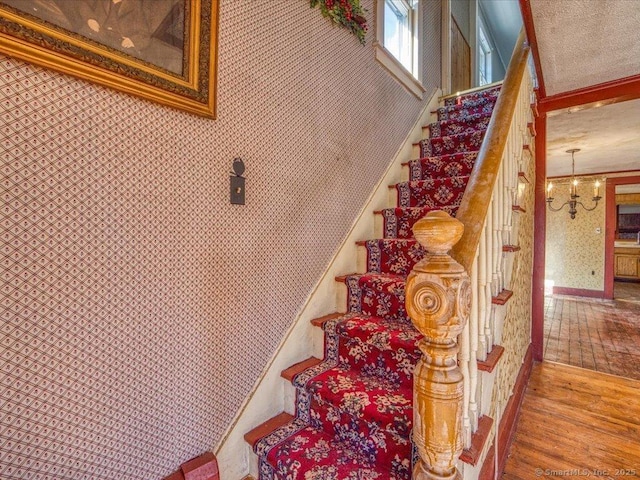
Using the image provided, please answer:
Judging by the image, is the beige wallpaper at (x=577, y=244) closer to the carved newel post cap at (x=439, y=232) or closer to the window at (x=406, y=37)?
the window at (x=406, y=37)

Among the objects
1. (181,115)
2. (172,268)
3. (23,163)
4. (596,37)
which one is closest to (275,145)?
(181,115)

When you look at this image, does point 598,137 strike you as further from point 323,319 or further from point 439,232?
point 439,232

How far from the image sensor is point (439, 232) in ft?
2.62

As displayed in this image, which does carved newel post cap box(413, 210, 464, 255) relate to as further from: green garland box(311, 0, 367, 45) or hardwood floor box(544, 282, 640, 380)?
hardwood floor box(544, 282, 640, 380)

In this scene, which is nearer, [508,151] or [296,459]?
[296,459]

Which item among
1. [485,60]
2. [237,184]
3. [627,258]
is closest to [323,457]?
[237,184]

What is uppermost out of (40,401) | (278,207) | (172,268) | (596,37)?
(596,37)

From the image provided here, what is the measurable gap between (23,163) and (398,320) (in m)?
1.56

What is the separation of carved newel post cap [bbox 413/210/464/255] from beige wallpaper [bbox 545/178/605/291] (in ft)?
23.6

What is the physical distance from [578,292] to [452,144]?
5966 millimetres

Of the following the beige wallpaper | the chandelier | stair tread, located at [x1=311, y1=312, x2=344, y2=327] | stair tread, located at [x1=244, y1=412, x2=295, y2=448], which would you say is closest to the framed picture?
stair tread, located at [x1=311, y1=312, x2=344, y2=327]

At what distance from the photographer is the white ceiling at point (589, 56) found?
5.73 feet

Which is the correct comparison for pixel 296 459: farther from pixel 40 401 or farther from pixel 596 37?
pixel 596 37

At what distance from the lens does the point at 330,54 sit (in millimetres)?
1888
